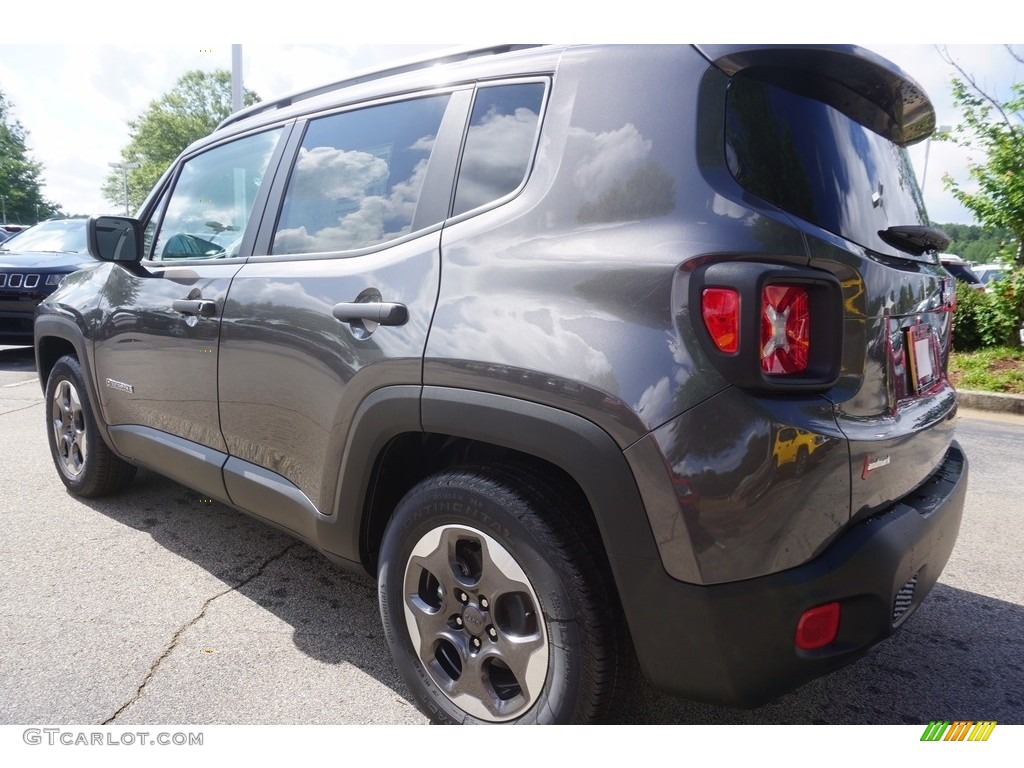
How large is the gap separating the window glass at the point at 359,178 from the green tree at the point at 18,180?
5245 cm

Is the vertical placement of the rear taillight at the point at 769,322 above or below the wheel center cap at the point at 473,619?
above

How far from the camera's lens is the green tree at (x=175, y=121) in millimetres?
49500

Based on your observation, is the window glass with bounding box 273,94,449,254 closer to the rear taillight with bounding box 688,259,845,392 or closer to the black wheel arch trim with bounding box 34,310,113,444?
the rear taillight with bounding box 688,259,845,392

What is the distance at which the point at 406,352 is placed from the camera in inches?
74.9

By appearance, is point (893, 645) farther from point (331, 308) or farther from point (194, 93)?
point (194, 93)

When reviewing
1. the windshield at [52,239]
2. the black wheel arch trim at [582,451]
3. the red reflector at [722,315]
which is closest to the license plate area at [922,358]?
the red reflector at [722,315]

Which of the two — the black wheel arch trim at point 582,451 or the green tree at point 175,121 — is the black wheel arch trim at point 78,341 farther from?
the green tree at point 175,121

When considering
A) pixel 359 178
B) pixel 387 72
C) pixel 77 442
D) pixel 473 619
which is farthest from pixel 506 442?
pixel 77 442

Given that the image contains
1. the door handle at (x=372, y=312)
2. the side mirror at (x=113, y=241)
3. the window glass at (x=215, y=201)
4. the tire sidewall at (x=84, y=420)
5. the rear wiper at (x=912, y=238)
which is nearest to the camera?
the rear wiper at (x=912, y=238)

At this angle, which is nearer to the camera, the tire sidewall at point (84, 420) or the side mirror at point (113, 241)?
the side mirror at point (113, 241)

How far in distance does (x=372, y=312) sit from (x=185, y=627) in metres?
1.45

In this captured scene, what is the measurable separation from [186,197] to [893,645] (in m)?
3.38

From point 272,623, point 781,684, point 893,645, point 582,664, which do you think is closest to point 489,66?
point 582,664

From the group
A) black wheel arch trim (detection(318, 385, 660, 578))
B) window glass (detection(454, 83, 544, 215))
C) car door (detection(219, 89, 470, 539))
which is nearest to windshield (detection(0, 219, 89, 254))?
car door (detection(219, 89, 470, 539))
